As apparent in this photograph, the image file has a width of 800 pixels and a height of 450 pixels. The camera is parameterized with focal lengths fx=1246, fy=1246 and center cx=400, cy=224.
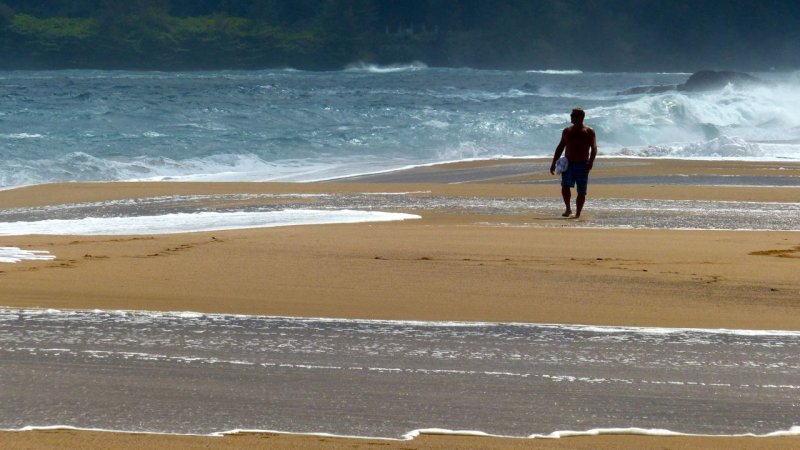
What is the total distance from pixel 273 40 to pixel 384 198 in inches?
4804

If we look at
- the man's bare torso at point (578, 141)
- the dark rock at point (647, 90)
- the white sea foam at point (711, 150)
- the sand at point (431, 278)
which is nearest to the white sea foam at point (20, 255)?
the sand at point (431, 278)

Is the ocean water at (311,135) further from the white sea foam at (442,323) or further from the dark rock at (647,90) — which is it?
the dark rock at (647,90)

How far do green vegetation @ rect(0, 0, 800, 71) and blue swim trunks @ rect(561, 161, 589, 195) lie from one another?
119078 millimetres

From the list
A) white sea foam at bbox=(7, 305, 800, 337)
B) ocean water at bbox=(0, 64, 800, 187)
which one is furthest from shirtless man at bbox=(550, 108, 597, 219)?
ocean water at bbox=(0, 64, 800, 187)

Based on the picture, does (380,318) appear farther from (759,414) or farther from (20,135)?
(20,135)

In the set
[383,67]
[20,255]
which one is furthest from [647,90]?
[20,255]

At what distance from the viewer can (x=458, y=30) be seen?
146875 mm

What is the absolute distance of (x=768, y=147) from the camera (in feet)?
85.6

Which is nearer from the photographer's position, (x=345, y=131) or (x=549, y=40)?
(x=345, y=131)

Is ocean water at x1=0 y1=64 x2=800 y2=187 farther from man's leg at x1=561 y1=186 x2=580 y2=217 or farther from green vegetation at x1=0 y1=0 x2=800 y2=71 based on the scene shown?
green vegetation at x1=0 y1=0 x2=800 y2=71

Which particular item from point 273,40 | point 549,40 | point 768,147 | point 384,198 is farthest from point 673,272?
point 549,40

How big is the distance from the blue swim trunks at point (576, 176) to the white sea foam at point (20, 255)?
5389 millimetres

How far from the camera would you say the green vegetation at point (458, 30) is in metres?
132

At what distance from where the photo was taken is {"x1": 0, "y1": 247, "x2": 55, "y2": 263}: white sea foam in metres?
8.42
